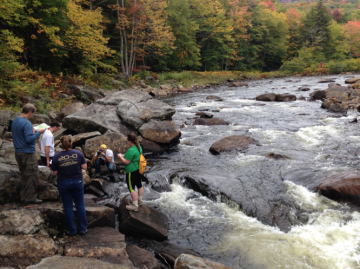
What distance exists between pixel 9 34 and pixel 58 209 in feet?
48.0

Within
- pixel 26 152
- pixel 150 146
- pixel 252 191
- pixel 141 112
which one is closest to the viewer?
pixel 26 152

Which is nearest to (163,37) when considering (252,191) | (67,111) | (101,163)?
(67,111)

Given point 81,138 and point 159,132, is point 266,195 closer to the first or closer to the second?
point 159,132

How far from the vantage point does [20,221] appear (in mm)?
4688

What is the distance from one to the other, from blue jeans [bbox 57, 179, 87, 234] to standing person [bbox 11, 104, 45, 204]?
1060mm

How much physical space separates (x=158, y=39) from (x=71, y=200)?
28872mm

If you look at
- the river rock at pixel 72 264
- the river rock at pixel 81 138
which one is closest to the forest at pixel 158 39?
the river rock at pixel 81 138

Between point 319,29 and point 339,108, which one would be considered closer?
point 339,108

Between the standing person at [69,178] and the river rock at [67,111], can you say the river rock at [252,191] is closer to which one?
the standing person at [69,178]

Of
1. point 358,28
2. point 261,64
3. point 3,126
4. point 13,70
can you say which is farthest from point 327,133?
point 358,28

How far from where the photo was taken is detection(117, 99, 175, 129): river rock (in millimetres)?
11961

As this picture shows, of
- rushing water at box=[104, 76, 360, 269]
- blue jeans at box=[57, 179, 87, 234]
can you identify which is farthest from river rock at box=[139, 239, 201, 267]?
blue jeans at box=[57, 179, 87, 234]

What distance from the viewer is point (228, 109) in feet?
66.3

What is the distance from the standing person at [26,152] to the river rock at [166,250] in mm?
2597
